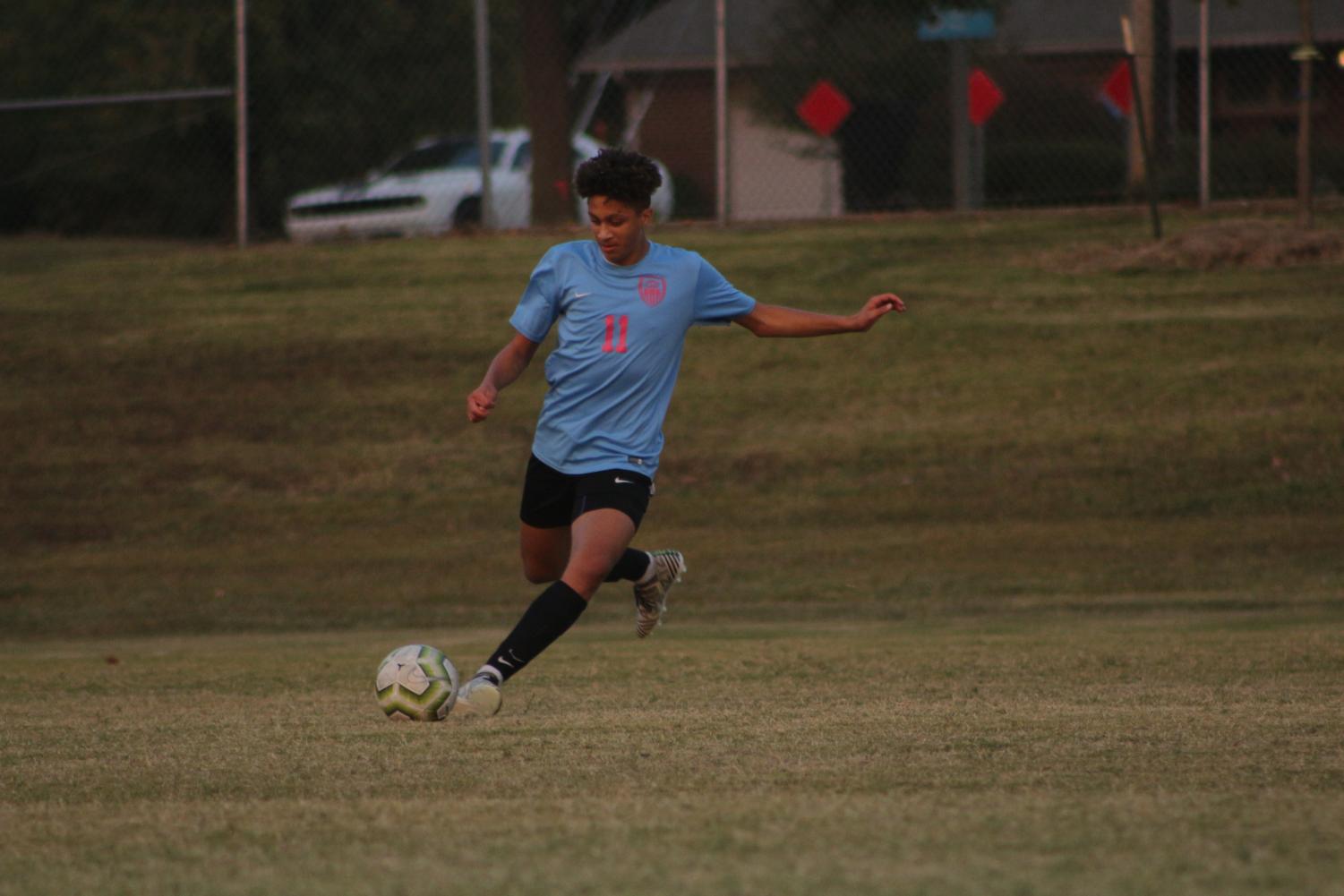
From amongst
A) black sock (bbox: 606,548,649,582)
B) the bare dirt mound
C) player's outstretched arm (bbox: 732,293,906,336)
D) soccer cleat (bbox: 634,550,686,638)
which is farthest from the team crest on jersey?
the bare dirt mound

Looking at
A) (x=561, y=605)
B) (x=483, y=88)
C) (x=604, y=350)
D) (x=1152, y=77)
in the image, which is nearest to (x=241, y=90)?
(x=483, y=88)

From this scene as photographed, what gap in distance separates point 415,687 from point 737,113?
51.5 feet

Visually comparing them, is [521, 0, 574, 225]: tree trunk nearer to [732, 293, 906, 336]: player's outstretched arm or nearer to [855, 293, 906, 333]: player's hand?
[732, 293, 906, 336]: player's outstretched arm

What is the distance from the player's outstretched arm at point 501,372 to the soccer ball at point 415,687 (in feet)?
2.91

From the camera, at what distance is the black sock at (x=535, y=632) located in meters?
6.91

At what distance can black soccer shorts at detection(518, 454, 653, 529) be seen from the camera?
7.14m

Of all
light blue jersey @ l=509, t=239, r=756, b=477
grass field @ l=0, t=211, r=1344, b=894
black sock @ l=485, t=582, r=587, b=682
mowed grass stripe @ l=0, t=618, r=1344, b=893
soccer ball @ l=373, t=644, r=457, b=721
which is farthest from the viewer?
light blue jersey @ l=509, t=239, r=756, b=477

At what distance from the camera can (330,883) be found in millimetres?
4102

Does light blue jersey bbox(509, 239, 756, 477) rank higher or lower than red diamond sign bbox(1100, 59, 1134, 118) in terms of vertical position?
lower

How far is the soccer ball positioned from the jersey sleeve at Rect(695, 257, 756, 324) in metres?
1.73

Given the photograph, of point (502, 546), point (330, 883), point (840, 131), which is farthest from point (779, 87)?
point (330, 883)

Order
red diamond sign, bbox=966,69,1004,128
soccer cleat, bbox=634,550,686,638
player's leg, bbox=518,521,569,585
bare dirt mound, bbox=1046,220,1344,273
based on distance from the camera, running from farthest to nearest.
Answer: red diamond sign, bbox=966,69,1004,128
bare dirt mound, bbox=1046,220,1344,273
soccer cleat, bbox=634,550,686,638
player's leg, bbox=518,521,569,585

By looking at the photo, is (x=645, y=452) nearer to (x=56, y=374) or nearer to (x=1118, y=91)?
(x=56, y=374)

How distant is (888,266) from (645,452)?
13.8 meters
